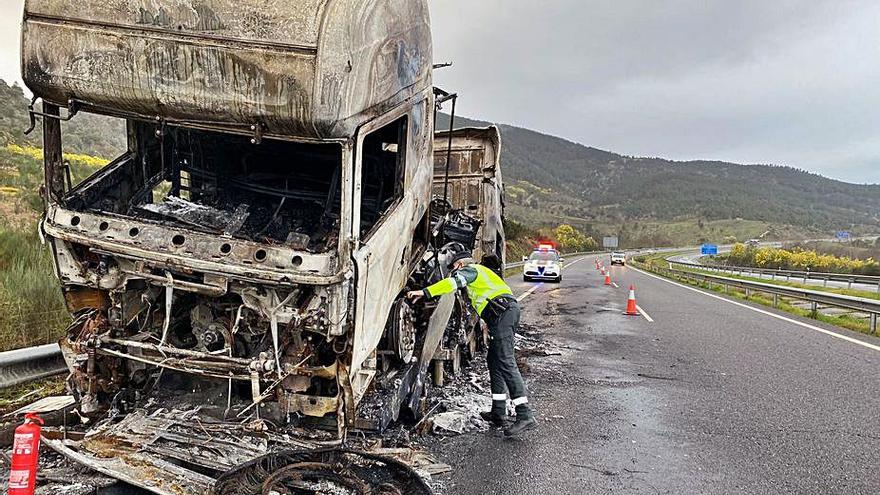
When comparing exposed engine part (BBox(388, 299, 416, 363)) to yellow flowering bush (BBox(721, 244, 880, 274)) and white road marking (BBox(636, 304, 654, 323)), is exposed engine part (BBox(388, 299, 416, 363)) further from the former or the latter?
yellow flowering bush (BBox(721, 244, 880, 274))

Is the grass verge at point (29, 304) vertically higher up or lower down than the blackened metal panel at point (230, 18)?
lower down

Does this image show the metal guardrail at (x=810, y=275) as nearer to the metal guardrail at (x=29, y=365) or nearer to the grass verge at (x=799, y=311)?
the grass verge at (x=799, y=311)

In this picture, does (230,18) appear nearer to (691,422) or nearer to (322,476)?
(322,476)

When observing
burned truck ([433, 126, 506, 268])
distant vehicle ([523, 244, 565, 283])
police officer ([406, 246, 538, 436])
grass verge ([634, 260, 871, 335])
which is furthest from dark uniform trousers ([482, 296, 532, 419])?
distant vehicle ([523, 244, 565, 283])

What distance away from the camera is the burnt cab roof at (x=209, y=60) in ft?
11.3

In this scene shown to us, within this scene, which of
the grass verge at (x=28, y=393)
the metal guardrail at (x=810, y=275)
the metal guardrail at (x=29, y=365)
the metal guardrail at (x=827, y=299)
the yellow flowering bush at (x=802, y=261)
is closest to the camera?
the metal guardrail at (x=29, y=365)

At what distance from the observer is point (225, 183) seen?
5246 mm

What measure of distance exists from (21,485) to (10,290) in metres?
4.08

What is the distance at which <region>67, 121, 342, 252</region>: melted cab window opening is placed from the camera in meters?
4.43

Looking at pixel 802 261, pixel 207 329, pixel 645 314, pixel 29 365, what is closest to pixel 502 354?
pixel 207 329

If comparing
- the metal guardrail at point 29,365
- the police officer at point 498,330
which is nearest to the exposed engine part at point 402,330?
the police officer at point 498,330

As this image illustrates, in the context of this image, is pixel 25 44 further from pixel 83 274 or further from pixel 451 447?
pixel 451 447

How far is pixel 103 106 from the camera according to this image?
12.2ft

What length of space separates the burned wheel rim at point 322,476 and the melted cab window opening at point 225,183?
1.44 m
